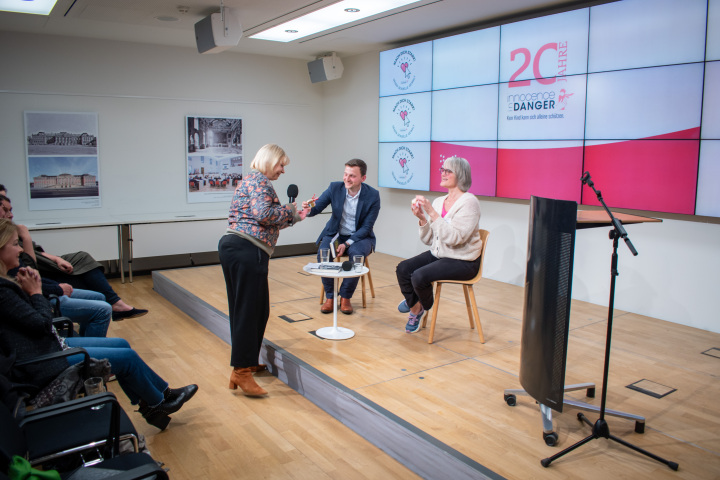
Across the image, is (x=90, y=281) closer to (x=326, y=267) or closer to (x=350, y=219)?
(x=326, y=267)

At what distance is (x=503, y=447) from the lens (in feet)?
8.91

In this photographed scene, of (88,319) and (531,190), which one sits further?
(531,190)

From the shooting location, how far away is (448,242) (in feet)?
13.4

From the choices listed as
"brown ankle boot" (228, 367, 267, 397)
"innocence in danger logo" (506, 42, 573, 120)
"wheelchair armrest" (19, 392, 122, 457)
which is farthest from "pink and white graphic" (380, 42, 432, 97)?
"wheelchair armrest" (19, 392, 122, 457)

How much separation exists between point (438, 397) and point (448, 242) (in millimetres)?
1238

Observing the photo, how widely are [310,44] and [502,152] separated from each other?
10.2 ft

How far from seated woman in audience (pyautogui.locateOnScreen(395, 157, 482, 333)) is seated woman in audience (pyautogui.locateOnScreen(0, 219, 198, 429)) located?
5.92 ft

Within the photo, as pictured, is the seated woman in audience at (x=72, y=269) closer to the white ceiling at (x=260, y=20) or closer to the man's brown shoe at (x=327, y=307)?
the man's brown shoe at (x=327, y=307)

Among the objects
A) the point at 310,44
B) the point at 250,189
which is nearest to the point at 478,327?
the point at 250,189

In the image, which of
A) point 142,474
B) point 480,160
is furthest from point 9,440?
point 480,160

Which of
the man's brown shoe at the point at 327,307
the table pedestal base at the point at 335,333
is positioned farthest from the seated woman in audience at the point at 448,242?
the man's brown shoe at the point at 327,307

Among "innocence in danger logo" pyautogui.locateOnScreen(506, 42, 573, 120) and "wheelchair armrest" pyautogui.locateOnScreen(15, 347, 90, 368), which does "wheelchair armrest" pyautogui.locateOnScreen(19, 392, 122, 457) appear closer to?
"wheelchair armrest" pyautogui.locateOnScreen(15, 347, 90, 368)

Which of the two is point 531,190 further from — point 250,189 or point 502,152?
point 250,189

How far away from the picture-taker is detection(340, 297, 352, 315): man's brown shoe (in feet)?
16.2
